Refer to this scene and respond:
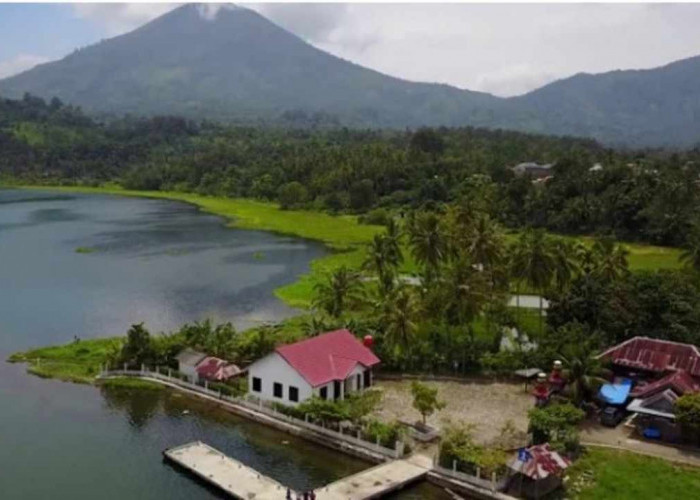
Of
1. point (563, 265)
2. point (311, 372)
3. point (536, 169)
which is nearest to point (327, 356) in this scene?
point (311, 372)

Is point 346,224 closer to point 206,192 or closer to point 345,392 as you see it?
point 206,192

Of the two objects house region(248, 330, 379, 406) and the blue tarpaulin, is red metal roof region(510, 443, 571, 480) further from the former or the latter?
house region(248, 330, 379, 406)

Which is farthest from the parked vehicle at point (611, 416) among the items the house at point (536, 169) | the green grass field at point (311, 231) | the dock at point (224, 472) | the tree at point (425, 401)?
the house at point (536, 169)

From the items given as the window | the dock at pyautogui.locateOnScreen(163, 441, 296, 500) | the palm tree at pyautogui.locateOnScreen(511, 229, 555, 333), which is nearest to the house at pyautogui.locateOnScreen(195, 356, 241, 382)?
the window

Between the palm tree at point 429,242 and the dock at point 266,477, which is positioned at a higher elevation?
the palm tree at point 429,242

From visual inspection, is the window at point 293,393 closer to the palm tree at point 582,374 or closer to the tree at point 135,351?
the tree at point 135,351

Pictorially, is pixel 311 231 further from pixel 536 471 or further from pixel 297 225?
pixel 536 471

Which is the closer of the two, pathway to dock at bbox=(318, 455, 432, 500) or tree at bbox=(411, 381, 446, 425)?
pathway to dock at bbox=(318, 455, 432, 500)
